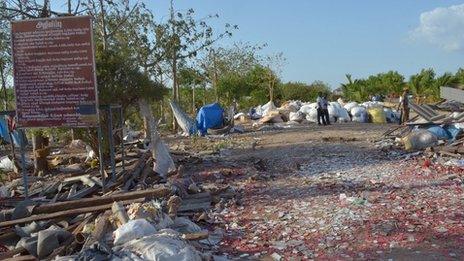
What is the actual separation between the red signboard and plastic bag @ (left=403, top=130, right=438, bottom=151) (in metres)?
7.12

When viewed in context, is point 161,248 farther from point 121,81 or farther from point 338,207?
point 121,81

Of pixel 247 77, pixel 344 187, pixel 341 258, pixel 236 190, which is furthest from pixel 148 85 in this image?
pixel 247 77

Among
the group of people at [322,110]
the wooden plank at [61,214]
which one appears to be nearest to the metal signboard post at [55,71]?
the wooden plank at [61,214]

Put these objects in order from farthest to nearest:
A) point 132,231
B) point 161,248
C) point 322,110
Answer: point 322,110 < point 132,231 < point 161,248

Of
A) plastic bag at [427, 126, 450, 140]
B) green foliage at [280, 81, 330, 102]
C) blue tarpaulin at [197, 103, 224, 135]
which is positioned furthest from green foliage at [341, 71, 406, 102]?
plastic bag at [427, 126, 450, 140]

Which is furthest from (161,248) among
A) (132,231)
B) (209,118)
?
(209,118)

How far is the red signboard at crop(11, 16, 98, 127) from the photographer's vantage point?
652 cm

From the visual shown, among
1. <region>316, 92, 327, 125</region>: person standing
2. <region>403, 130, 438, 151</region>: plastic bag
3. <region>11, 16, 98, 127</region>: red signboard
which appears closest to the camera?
<region>11, 16, 98, 127</region>: red signboard

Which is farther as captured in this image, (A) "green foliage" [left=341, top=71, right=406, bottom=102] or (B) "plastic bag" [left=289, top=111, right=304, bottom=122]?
(A) "green foliage" [left=341, top=71, right=406, bottom=102]

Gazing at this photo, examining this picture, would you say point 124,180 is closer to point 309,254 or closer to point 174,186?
point 174,186

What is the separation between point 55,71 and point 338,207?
13.5 ft

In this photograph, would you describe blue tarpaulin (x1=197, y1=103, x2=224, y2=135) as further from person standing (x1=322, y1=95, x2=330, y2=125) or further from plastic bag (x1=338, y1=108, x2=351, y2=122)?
plastic bag (x1=338, y1=108, x2=351, y2=122)

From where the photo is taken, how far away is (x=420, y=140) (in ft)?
35.1

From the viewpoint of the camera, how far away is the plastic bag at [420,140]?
10.6 metres
